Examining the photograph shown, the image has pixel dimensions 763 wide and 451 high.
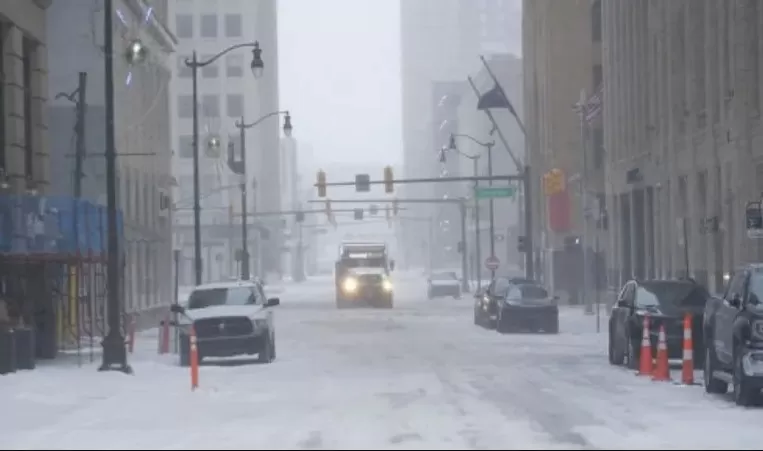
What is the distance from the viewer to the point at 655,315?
99.7 ft

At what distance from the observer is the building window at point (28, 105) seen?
37719mm

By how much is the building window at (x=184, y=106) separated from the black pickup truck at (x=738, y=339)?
390 ft

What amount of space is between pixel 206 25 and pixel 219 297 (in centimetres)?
11340

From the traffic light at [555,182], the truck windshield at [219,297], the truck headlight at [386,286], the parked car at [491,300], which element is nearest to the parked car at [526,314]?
the parked car at [491,300]

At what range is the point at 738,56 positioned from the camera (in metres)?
42.2

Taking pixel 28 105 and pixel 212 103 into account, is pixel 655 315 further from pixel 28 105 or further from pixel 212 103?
pixel 212 103

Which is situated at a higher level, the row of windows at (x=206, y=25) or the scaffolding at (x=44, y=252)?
the row of windows at (x=206, y=25)

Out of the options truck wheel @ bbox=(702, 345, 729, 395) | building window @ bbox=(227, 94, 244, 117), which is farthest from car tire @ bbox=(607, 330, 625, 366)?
building window @ bbox=(227, 94, 244, 117)

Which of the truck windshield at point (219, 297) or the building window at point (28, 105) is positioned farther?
the building window at point (28, 105)

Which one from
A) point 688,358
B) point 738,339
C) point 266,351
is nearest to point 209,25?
point 266,351

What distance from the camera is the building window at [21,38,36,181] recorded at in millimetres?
37719

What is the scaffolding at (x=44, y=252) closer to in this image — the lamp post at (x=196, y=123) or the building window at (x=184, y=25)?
the lamp post at (x=196, y=123)

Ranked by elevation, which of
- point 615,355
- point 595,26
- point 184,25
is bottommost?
point 615,355

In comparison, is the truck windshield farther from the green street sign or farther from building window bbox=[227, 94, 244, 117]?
building window bbox=[227, 94, 244, 117]
